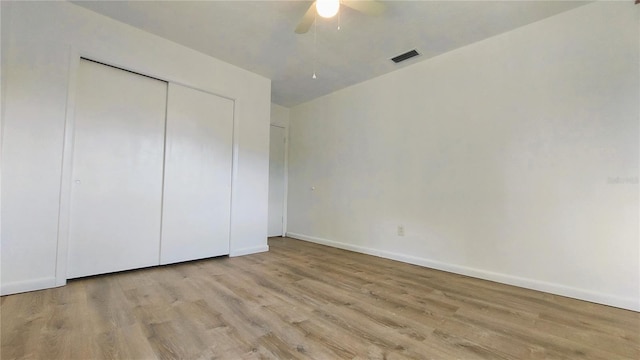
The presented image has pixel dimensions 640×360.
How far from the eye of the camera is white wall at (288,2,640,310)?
208cm

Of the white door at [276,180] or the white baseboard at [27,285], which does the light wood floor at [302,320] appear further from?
the white door at [276,180]

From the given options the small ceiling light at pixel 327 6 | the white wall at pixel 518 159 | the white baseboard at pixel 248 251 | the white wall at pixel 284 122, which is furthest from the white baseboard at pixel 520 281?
the small ceiling light at pixel 327 6

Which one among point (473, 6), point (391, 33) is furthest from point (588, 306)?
point (391, 33)

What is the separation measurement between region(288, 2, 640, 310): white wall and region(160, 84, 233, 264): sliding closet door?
191cm

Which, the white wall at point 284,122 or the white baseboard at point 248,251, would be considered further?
the white wall at point 284,122

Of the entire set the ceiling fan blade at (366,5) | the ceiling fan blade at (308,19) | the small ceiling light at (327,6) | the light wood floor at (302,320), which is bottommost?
the light wood floor at (302,320)

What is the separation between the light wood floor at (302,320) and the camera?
1384 mm

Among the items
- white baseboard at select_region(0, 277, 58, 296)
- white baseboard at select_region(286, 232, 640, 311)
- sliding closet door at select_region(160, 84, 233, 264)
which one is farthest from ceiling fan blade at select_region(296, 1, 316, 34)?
white baseboard at select_region(0, 277, 58, 296)

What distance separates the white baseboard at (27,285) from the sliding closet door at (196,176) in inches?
33.9

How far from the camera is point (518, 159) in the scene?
8.21 ft

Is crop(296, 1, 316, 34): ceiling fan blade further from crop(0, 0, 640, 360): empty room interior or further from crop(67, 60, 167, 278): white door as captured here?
crop(67, 60, 167, 278): white door

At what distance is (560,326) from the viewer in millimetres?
1708

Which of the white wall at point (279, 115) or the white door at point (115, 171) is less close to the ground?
the white wall at point (279, 115)

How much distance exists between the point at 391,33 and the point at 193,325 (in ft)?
10.1
